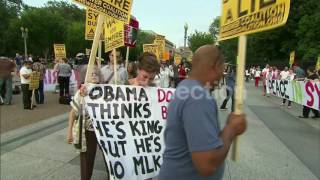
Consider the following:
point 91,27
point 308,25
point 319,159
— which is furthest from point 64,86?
point 308,25

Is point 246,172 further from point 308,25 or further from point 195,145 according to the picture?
point 308,25

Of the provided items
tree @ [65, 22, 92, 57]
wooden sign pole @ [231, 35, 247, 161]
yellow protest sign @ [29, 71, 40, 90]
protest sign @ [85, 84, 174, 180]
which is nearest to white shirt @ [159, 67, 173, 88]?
yellow protest sign @ [29, 71, 40, 90]

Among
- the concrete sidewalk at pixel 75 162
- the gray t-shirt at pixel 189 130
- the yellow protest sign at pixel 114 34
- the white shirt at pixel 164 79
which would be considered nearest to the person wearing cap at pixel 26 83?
the white shirt at pixel 164 79

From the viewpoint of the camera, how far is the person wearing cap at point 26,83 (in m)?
14.2

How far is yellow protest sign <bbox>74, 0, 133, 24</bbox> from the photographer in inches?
211

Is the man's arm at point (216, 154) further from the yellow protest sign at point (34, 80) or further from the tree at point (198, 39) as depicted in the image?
the tree at point (198, 39)

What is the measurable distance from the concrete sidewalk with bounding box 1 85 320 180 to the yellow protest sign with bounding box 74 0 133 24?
2.26 m

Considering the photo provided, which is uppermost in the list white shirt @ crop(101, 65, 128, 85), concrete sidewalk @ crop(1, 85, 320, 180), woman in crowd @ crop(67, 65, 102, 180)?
white shirt @ crop(101, 65, 128, 85)

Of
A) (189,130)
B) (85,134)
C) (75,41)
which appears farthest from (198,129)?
(75,41)

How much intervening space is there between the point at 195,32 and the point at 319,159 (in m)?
87.8

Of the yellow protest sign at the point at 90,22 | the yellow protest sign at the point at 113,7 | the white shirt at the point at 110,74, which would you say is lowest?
the white shirt at the point at 110,74

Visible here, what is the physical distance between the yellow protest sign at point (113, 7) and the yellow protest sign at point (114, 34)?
1.02m

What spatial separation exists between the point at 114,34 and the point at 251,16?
448cm

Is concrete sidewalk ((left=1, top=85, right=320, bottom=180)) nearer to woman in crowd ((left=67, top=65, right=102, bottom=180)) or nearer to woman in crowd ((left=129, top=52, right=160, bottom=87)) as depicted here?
woman in crowd ((left=67, top=65, right=102, bottom=180))
